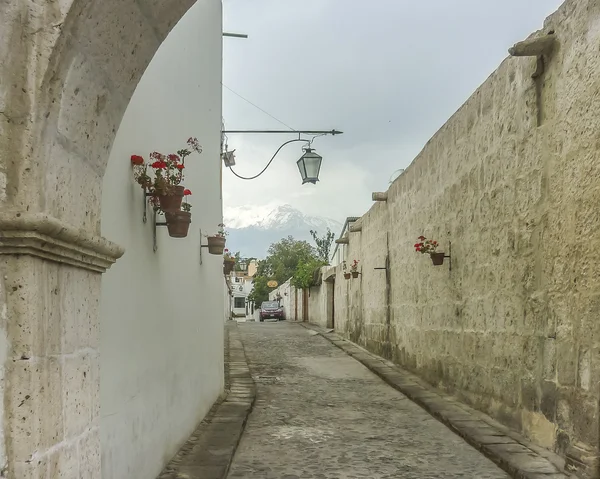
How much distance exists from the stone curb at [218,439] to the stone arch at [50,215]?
1.90 meters

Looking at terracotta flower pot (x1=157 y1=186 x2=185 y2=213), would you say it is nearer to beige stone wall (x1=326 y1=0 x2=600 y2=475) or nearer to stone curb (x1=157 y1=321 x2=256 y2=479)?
stone curb (x1=157 y1=321 x2=256 y2=479)

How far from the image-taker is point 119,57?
7.10 feet

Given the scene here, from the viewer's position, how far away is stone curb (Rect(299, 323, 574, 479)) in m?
3.99

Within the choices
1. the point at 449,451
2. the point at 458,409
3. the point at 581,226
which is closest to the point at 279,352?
the point at 458,409

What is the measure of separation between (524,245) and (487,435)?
59.5 inches

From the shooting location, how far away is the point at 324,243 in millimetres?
52188

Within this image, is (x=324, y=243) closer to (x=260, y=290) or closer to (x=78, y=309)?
(x=260, y=290)

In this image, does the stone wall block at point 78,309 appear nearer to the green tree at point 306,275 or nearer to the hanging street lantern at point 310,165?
the hanging street lantern at point 310,165

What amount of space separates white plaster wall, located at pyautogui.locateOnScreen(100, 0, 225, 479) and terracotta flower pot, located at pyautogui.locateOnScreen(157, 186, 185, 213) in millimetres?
137

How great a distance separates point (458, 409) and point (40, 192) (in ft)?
16.6

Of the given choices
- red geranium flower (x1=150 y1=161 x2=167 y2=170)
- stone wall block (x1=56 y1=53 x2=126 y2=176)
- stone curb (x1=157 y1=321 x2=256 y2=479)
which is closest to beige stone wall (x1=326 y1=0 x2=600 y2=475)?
stone curb (x1=157 y1=321 x2=256 y2=479)

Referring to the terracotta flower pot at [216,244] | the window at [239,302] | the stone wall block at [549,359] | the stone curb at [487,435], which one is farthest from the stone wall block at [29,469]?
the window at [239,302]

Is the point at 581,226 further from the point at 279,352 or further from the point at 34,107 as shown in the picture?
the point at 279,352

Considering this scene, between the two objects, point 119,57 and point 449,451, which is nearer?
point 119,57
